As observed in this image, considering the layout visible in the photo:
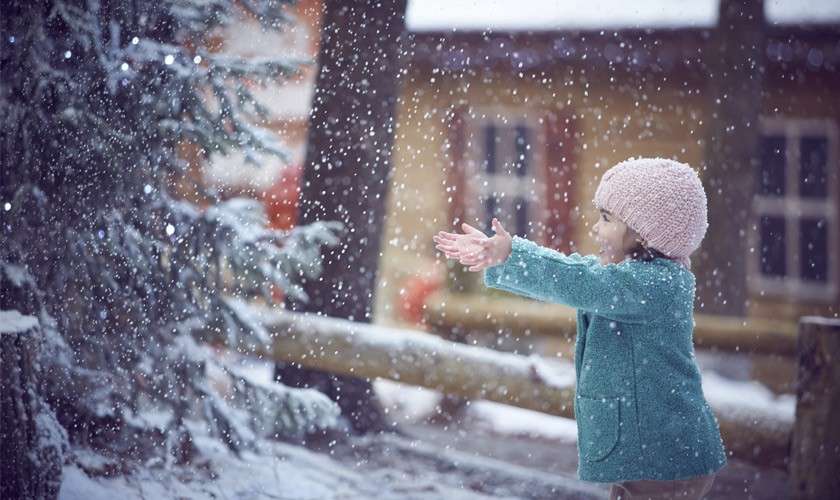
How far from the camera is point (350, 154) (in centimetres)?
435

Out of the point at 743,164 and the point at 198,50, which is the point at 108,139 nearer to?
the point at 198,50

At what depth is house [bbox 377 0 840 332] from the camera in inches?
314

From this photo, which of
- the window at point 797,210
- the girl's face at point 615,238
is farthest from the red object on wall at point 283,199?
the girl's face at point 615,238

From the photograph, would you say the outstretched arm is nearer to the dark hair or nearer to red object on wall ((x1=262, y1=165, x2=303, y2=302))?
the dark hair

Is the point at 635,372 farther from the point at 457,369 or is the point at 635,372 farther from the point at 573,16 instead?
the point at 573,16

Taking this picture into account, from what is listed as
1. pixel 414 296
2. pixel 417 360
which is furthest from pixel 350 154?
pixel 414 296

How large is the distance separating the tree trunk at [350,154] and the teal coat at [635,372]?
2340 millimetres

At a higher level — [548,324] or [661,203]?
[661,203]

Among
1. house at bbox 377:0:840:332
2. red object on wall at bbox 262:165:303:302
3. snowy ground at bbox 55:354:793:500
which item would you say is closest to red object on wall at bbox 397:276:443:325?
house at bbox 377:0:840:332

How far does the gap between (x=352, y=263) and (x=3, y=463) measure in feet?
6.86

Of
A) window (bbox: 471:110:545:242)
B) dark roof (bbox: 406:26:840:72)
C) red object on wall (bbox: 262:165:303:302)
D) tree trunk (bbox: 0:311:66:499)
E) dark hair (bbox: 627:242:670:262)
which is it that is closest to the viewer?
dark hair (bbox: 627:242:670:262)

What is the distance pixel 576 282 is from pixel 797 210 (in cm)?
775

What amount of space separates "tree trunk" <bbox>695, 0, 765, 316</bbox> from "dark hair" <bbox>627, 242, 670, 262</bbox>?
509 centimetres

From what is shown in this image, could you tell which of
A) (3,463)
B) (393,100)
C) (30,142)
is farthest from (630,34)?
(3,463)
